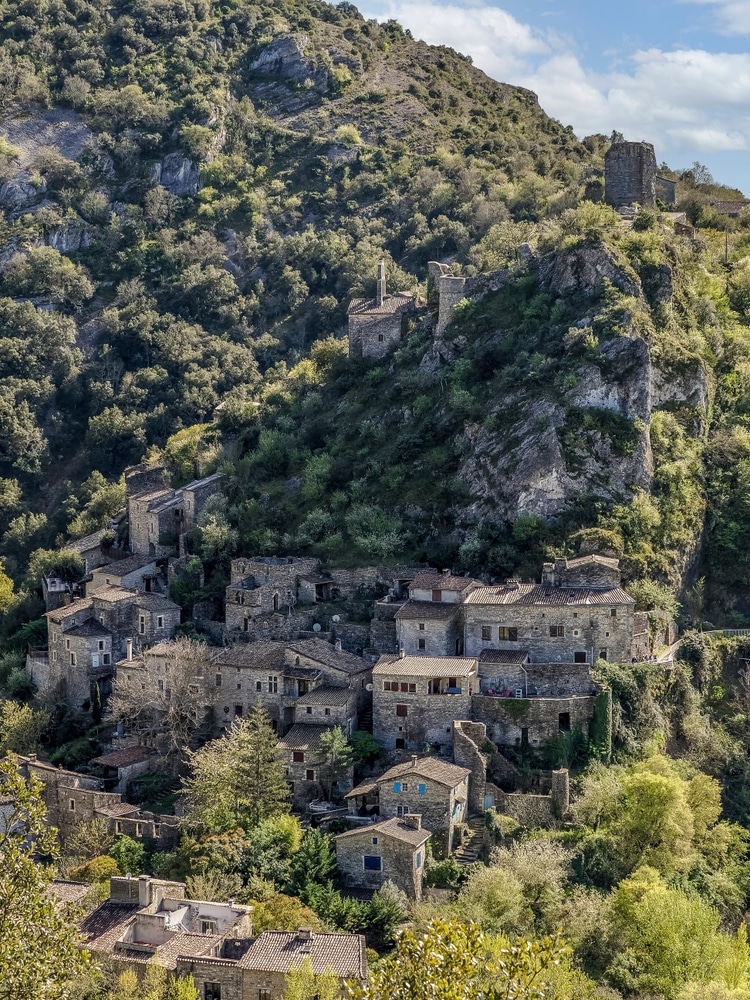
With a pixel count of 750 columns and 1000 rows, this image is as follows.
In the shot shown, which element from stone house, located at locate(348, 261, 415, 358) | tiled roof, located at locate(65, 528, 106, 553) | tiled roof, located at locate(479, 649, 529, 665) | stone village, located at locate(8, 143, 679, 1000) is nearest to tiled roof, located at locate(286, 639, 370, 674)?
stone village, located at locate(8, 143, 679, 1000)

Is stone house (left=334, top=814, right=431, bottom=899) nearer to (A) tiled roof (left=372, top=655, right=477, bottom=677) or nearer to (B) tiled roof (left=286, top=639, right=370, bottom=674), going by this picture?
(A) tiled roof (left=372, top=655, right=477, bottom=677)

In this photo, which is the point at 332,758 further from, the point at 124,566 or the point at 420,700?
the point at 124,566

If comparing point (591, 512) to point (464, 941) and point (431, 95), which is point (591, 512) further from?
point (431, 95)

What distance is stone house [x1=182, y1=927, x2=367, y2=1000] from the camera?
42.5m

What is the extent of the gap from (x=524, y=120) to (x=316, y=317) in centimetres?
3039

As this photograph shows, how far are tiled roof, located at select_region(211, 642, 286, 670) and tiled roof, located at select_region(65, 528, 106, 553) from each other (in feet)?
59.0

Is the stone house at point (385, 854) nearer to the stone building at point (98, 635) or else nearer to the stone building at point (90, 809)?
the stone building at point (90, 809)

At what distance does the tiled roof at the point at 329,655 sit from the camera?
5709cm

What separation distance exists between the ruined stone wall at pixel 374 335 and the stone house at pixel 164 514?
39.2 feet

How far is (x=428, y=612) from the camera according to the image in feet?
189

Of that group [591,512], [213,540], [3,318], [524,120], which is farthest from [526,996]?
[524,120]

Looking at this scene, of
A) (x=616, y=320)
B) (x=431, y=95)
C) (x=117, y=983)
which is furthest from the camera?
(x=431, y=95)

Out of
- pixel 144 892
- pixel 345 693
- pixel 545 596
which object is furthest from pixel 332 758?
pixel 545 596

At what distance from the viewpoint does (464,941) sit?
24328 millimetres
